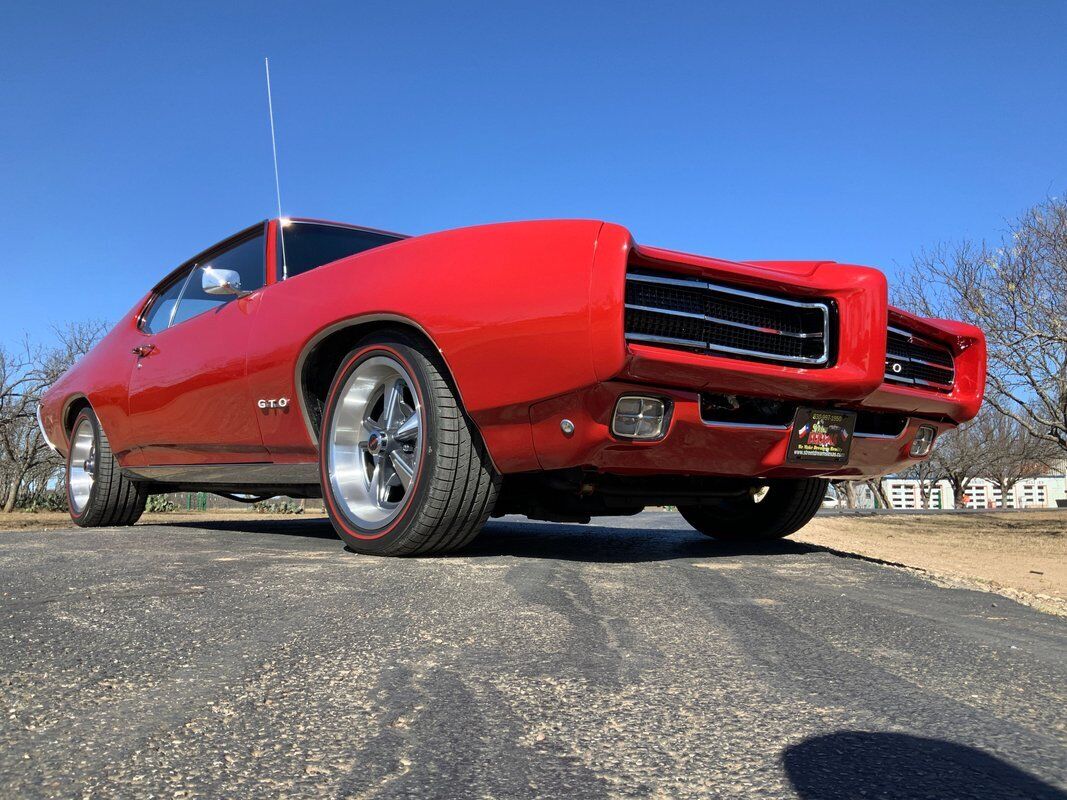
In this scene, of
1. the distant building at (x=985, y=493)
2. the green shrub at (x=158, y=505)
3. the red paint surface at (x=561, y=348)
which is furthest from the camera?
the distant building at (x=985, y=493)

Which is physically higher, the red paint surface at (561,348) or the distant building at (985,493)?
the red paint surface at (561,348)

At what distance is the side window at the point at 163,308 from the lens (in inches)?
198

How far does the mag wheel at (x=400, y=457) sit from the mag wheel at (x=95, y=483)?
280cm

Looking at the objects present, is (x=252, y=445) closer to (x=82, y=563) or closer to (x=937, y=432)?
(x=82, y=563)

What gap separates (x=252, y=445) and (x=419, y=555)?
1310 mm

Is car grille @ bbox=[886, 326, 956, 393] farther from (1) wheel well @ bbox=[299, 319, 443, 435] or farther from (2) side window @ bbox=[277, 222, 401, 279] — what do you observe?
(2) side window @ bbox=[277, 222, 401, 279]

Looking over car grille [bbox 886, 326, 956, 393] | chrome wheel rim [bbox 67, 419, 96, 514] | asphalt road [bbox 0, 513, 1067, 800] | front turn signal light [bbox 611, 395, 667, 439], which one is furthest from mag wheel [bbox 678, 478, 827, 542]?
chrome wheel rim [bbox 67, 419, 96, 514]

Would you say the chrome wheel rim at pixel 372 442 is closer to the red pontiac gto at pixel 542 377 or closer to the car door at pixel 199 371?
the red pontiac gto at pixel 542 377

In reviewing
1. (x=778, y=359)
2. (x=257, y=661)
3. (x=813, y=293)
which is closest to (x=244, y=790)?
(x=257, y=661)

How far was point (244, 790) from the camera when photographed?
1.07 m

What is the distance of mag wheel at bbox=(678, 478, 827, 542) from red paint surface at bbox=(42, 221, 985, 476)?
29.8 inches

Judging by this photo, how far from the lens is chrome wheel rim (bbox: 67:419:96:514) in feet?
19.5

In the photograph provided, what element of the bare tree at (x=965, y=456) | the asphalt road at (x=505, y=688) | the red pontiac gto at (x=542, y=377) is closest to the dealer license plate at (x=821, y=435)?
the red pontiac gto at (x=542, y=377)

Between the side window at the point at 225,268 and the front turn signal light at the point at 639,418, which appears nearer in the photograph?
the front turn signal light at the point at 639,418
